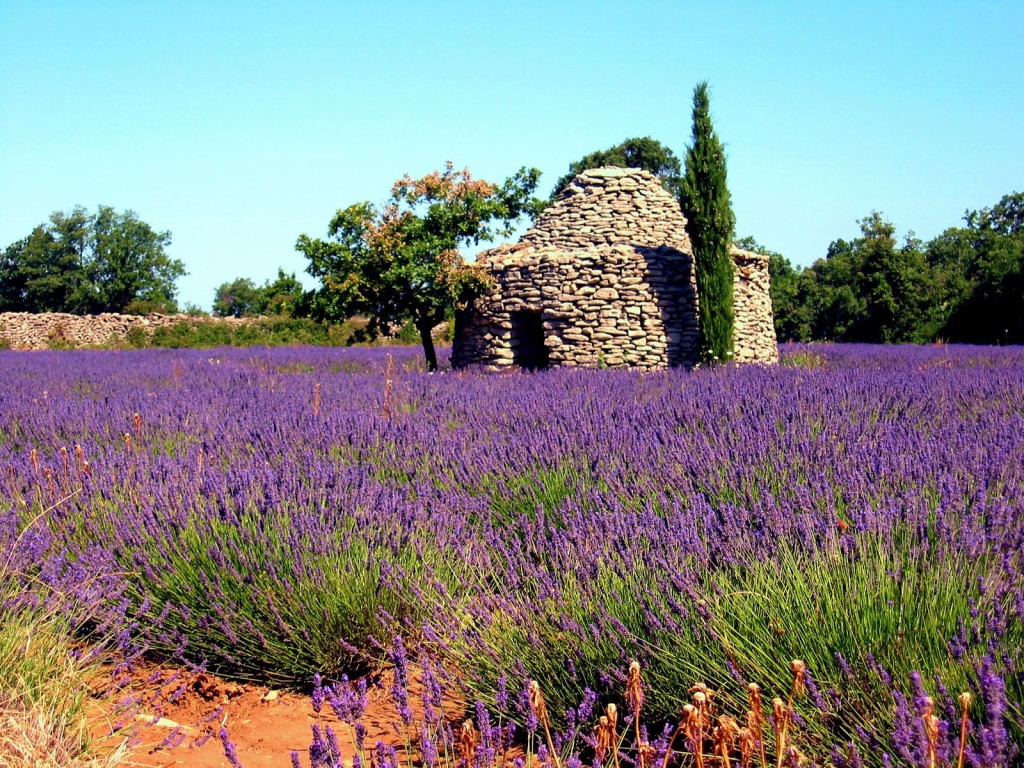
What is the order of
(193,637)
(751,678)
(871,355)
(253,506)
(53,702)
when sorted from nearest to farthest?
(751,678) → (53,702) → (193,637) → (253,506) → (871,355)

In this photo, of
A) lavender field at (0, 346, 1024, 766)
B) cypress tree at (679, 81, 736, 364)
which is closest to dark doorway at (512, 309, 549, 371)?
cypress tree at (679, 81, 736, 364)

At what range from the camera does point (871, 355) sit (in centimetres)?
1555

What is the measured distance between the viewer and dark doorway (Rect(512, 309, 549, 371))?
13492 millimetres

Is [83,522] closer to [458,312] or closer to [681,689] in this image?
[681,689]

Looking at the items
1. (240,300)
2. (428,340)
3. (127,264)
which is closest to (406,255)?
(428,340)

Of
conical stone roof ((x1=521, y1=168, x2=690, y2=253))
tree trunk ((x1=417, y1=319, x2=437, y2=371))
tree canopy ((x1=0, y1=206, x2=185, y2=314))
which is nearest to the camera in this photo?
tree trunk ((x1=417, y1=319, x2=437, y2=371))

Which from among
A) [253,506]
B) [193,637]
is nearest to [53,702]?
[193,637]

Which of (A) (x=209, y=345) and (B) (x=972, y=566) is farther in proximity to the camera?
(A) (x=209, y=345)

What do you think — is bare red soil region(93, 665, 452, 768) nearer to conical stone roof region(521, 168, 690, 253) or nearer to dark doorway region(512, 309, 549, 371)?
dark doorway region(512, 309, 549, 371)

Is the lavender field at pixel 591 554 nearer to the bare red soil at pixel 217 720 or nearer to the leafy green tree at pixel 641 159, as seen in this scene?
the bare red soil at pixel 217 720

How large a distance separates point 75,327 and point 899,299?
25649 millimetres

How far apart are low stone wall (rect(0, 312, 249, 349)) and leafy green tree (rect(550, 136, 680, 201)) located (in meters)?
14.1

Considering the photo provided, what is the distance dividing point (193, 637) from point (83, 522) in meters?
1.00

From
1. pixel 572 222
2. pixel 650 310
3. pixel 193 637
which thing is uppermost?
pixel 572 222
